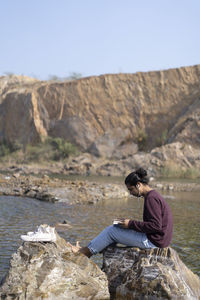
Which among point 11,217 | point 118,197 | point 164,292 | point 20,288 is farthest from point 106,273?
point 118,197

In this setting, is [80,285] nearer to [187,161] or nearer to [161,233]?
[161,233]

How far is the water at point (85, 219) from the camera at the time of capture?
22.7ft

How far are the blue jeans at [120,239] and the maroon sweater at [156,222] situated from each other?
103 mm

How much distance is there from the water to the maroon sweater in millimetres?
1387

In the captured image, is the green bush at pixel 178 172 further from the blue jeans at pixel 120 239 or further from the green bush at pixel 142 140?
the blue jeans at pixel 120 239

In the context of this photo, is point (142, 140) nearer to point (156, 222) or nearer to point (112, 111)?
point (112, 111)

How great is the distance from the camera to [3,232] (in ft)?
26.1

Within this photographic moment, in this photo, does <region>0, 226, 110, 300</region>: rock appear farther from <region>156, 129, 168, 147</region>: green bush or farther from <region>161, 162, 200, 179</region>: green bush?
<region>156, 129, 168, 147</region>: green bush

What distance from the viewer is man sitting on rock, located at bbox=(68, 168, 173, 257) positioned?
4.79 metres

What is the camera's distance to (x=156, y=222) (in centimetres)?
476

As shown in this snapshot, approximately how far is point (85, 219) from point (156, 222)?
5.31 metres

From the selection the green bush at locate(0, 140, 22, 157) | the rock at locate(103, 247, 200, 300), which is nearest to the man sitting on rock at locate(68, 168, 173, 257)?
the rock at locate(103, 247, 200, 300)

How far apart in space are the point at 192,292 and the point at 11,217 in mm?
6322

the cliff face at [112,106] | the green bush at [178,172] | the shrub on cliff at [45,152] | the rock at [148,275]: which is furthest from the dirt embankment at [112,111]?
the rock at [148,275]
